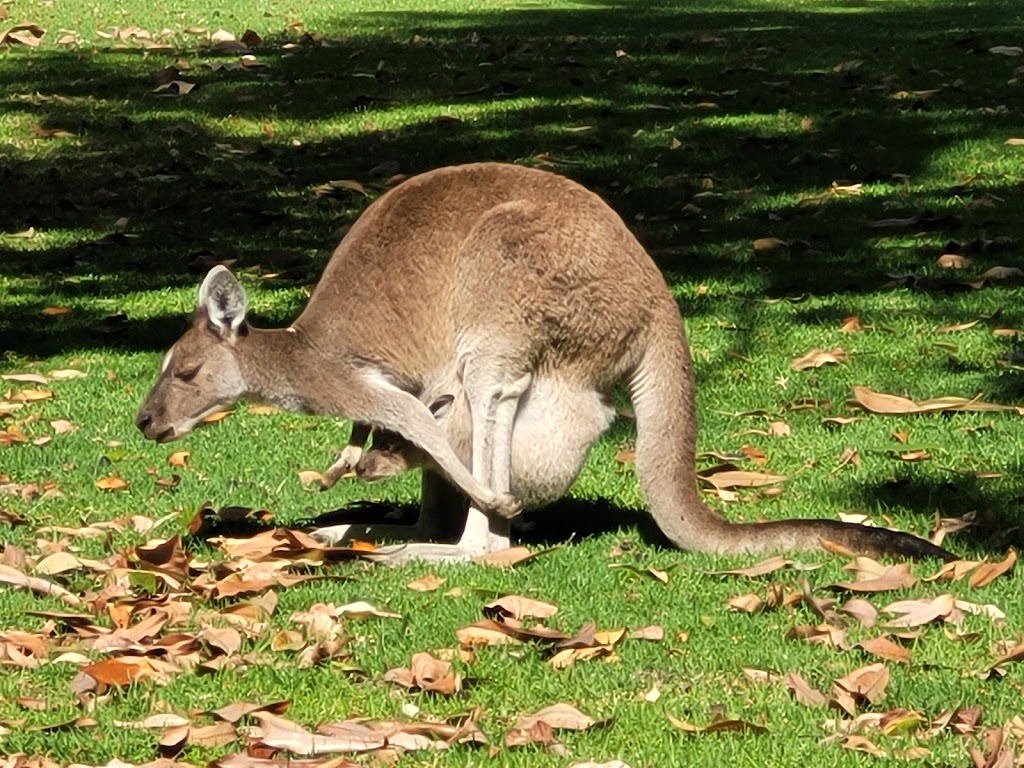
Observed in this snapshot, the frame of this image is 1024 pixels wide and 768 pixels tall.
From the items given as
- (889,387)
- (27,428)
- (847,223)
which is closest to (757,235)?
(847,223)

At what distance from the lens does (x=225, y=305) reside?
6062 millimetres

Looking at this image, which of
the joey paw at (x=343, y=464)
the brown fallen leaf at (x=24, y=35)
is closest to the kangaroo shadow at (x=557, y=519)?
the joey paw at (x=343, y=464)

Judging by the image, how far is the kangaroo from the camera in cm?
580

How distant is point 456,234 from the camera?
19.6ft

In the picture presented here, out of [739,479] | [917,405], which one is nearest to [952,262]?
[917,405]

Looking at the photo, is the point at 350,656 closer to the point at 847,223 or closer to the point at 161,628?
the point at 161,628

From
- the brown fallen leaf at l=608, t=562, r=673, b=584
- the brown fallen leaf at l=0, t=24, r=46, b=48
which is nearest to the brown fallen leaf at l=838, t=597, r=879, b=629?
the brown fallen leaf at l=608, t=562, r=673, b=584

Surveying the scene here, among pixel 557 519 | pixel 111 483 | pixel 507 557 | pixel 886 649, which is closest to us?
pixel 886 649

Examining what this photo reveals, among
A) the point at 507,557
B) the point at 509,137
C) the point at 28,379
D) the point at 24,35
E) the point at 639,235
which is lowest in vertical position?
the point at 28,379

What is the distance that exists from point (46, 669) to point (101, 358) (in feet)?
12.9

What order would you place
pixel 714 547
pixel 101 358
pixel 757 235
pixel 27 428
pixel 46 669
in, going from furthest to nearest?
pixel 757 235 → pixel 101 358 → pixel 27 428 → pixel 714 547 → pixel 46 669

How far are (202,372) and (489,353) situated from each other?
0.96 m

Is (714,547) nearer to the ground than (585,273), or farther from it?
nearer to the ground

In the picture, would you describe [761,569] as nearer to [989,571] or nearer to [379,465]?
[989,571]
